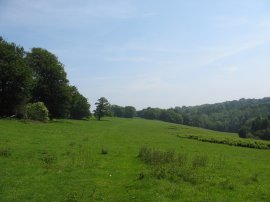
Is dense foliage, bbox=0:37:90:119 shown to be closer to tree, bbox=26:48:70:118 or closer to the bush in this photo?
tree, bbox=26:48:70:118

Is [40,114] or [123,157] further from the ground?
[40,114]

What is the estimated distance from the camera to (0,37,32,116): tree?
2212 inches

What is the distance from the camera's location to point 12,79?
187ft

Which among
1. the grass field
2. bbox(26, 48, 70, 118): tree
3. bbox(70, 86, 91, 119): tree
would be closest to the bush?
bbox(26, 48, 70, 118): tree

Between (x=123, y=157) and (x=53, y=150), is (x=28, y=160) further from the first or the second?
(x=123, y=157)

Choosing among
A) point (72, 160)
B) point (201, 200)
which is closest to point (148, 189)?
point (201, 200)

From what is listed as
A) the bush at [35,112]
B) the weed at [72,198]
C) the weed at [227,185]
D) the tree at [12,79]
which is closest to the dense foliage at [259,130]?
the bush at [35,112]

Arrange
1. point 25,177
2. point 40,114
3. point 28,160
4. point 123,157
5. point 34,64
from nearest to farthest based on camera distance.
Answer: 1. point 25,177
2. point 28,160
3. point 123,157
4. point 40,114
5. point 34,64

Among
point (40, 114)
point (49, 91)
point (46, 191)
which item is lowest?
point (46, 191)

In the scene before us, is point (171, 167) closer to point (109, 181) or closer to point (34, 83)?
point (109, 181)

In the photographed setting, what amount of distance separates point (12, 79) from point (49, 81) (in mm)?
17997

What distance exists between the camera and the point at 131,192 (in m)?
16.0

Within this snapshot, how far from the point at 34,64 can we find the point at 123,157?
→ 51.8 metres

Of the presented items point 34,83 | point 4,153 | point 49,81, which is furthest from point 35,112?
point 4,153
